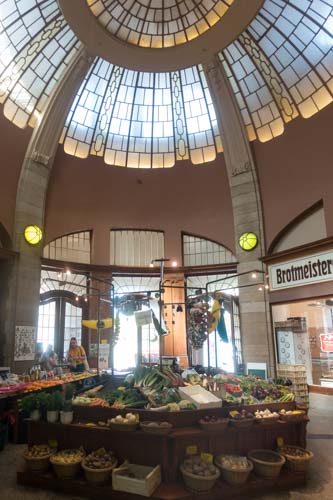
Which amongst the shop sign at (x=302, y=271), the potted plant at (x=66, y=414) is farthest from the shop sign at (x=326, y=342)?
the potted plant at (x=66, y=414)

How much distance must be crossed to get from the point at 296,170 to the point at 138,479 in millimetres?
10896

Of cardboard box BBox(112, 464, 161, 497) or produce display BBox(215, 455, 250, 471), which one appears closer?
cardboard box BBox(112, 464, 161, 497)

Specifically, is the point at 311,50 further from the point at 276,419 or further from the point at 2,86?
the point at 276,419

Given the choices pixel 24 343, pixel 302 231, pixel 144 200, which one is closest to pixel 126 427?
pixel 24 343

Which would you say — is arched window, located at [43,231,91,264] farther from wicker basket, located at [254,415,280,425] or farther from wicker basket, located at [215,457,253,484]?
wicker basket, located at [215,457,253,484]

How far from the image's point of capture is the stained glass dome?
11695 millimetres

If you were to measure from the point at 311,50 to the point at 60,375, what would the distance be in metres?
12.4

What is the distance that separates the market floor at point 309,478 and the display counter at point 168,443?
0.44 ft

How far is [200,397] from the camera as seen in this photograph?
19.5 ft

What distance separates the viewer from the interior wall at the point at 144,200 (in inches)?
574

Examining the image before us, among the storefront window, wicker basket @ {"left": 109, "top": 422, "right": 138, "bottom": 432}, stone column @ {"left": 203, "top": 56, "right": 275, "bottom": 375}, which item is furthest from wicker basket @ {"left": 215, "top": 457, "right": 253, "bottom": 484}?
the storefront window

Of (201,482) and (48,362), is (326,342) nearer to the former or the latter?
(48,362)

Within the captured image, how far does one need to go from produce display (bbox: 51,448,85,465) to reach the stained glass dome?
1094 cm

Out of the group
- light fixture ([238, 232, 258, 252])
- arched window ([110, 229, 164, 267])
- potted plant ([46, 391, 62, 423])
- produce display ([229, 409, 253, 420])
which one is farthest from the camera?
arched window ([110, 229, 164, 267])
